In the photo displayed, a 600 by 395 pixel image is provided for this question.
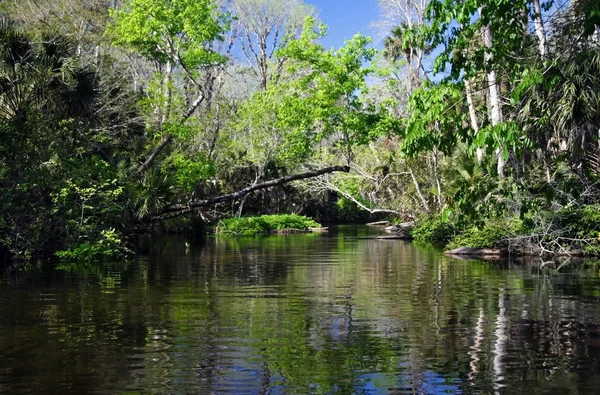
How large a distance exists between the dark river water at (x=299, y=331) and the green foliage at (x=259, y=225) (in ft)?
70.4

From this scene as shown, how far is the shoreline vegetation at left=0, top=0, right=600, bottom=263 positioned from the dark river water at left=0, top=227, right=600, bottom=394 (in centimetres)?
165

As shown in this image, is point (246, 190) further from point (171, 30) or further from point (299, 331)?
point (299, 331)

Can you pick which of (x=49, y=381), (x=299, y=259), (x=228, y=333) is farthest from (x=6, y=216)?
(x=49, y=381)

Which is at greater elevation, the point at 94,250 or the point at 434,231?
the point at 434,231

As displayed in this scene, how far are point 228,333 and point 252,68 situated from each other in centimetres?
3933

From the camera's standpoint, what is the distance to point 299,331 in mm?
9484

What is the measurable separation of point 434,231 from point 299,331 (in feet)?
73.2

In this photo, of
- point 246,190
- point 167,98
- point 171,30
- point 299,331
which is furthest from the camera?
point 167,98

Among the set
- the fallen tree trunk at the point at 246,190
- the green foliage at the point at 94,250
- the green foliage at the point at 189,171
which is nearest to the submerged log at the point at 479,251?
the fallen tree trunk at the point at 246,190

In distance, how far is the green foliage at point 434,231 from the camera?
30.3m

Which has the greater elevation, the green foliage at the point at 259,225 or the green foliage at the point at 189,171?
the green foliage at the point at 189,171

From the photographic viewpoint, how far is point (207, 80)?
29.4m

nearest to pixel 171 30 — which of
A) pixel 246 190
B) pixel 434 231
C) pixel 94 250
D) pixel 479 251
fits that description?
pixel 246 190

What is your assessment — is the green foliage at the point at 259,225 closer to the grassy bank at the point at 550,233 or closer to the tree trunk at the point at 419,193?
the tree trunk at the point at 419,193
